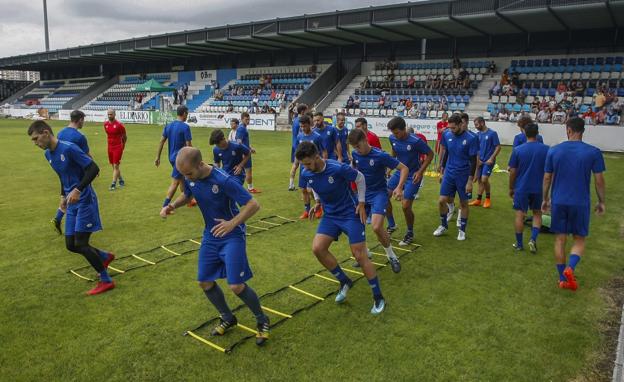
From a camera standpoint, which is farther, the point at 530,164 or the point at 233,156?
the point at 233,156

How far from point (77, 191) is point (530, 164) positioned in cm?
635

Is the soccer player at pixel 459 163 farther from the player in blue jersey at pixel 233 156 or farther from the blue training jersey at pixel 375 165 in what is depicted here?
the player in blue jersey at pixel 233 156

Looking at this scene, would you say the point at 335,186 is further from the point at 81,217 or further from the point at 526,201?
the point at 526,201

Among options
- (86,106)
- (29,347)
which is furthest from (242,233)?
(86,106)

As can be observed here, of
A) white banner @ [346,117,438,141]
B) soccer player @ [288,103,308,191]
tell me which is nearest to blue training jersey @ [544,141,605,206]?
soccer player @ [288,103,308,191]

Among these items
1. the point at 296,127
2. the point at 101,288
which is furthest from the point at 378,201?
the point at 296,127

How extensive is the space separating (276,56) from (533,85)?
24114 millimetres

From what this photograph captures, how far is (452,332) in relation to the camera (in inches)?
181

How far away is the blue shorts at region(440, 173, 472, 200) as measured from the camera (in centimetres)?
750

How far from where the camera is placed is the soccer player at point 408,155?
707cm

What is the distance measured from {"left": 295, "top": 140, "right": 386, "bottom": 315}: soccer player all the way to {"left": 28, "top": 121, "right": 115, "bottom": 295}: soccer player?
8.95 ft

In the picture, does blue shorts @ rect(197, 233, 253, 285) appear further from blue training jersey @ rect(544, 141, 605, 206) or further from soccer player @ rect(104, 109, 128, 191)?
soccer player @ rect(104, 109, 128, 191)

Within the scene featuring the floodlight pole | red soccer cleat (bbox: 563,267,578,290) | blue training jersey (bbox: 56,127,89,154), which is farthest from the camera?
the floodlight pole

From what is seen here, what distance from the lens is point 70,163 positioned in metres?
5.48
